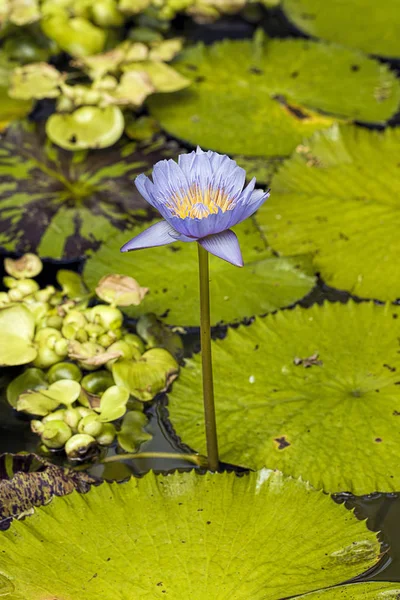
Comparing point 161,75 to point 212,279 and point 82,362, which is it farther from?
point 82,362

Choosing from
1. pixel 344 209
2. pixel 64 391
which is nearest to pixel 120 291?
pixel 64 391

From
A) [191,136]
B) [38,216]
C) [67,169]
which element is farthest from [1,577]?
[191,136]

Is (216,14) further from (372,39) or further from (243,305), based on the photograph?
(243,305)

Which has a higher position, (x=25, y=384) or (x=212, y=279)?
(x=212, y=279)

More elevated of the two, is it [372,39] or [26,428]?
[372,39]

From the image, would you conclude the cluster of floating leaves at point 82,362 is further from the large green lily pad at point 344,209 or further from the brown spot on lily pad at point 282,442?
the large green lily pad at point 344,209

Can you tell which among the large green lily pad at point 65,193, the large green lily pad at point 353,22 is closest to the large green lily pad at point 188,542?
the large green lily pad at point 65,193

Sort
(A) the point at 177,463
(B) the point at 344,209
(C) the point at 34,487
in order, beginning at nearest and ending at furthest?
1. (C) the point at 34,487
2. (A) the point at 177,463
3. (B) the point at 344,209
